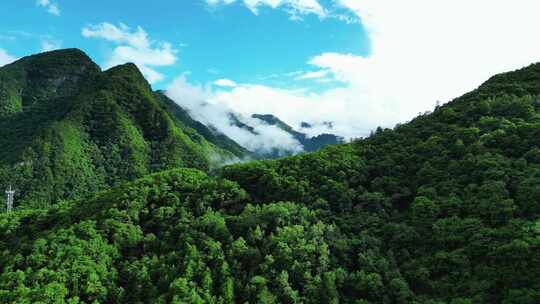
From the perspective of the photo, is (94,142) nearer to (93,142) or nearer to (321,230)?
(93,142)

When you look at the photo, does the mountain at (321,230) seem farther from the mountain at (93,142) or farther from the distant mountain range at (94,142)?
the distant mountain range at (94,142)

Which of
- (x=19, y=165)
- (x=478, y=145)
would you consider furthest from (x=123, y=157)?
(x=478, y=145)

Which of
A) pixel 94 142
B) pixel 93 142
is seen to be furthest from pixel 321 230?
pixel 94 142

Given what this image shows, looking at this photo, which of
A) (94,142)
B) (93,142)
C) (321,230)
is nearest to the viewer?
(321,230)

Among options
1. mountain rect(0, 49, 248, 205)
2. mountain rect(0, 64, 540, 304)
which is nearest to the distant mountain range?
mountain rect(0, 49, 248, 205)

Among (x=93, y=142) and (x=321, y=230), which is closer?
(x=321, y=230)

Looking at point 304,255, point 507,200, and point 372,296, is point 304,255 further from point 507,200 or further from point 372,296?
point 507,200

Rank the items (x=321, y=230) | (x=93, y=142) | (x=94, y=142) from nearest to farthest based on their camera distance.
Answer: (x=321, y=230) < (x=93, y=142) < (x=94, y=142)
